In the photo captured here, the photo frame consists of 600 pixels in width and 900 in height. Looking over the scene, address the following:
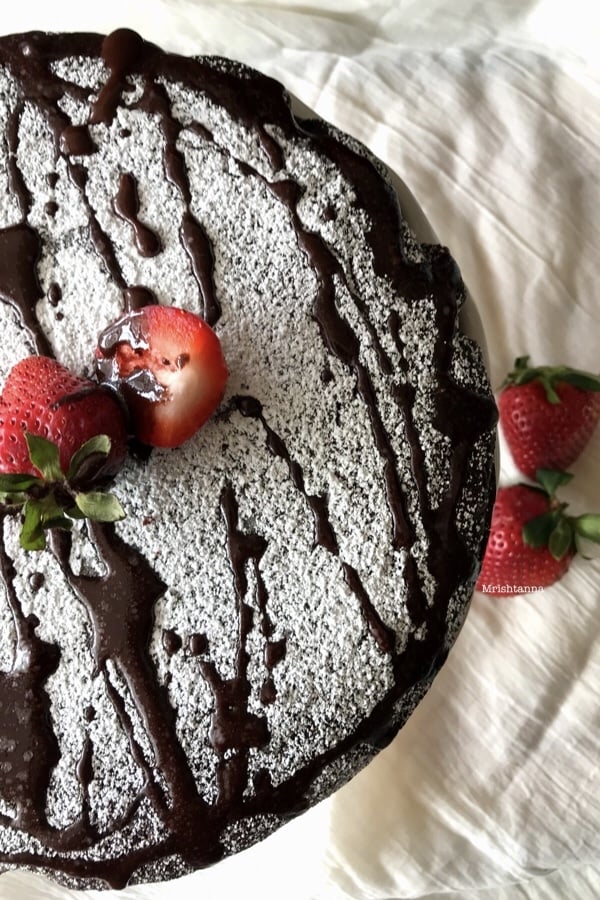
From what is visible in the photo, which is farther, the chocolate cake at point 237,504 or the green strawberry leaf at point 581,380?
the green strawberry leaf at point 581,380

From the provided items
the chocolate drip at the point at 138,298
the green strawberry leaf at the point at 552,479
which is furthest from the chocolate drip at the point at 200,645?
the green strawberry leaf at the point at 552,479

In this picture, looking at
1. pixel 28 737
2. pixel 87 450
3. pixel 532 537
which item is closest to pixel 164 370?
pixel 87 450

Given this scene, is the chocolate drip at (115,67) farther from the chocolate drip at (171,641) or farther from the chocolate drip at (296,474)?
the chocolate drip at (171,641)

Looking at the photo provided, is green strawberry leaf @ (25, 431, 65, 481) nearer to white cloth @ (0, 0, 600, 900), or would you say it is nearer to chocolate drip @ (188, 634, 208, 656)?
chocolate drip @ (188, 634, 208, 656)

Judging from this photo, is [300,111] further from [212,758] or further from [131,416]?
[212,758]

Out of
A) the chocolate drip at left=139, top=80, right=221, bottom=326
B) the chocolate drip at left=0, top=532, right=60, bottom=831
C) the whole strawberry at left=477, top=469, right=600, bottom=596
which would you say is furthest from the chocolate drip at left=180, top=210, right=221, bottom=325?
the whole strawberry at left=477, top=469, right=600, bottom=596

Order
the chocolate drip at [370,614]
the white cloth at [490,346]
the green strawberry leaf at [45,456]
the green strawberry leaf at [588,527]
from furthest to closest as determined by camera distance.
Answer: the white cloth at [490,346], the green strawberry leaf at [588,527], the chocolate drip at [370,614], the green strawberry leaf at [45,456]
